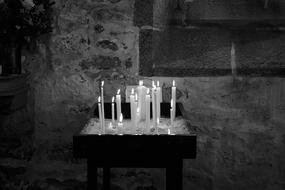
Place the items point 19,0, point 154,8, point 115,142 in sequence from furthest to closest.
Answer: point 154,8 < point 19,0 < point 115,142

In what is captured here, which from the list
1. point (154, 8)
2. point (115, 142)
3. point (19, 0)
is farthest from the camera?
point (154, 8)

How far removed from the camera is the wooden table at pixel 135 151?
109 inches

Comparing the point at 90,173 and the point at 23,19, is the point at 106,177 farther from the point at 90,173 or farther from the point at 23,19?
the point at 23,19

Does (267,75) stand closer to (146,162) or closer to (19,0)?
(146,162)

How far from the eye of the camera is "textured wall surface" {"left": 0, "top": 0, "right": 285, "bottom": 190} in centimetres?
376

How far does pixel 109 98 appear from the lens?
383 cm

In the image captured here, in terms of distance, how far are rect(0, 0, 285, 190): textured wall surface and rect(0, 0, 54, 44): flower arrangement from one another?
12 cm

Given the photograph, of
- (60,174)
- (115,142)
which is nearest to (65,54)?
(60,174)

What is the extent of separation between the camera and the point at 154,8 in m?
3.74

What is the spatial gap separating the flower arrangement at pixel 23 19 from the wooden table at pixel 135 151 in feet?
3.66

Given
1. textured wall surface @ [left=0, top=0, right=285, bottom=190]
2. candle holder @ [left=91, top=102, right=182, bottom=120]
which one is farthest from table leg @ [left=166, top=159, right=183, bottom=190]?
textured wall surface @ [left=0, top=0, right=285, bottom=190]

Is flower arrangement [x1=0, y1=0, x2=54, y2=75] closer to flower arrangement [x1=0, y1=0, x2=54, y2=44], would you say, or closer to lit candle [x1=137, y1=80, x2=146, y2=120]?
flower arrangement [x1=0, y1=0, x2=54, y2=44]

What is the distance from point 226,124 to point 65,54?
1429 millimetres

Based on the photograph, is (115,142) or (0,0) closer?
(115,142)
